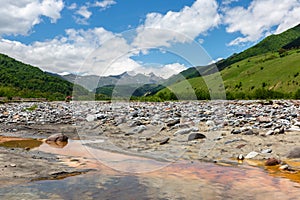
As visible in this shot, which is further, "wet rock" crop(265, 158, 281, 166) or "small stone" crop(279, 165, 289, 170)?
"wet rock" crop(265, 158, 281, 166)

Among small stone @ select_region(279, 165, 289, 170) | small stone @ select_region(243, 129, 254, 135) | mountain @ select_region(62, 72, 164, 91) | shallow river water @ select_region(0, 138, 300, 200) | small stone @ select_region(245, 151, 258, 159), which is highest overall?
mountain @ select_region(62, 72, 164, 91)

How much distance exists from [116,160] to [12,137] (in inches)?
317

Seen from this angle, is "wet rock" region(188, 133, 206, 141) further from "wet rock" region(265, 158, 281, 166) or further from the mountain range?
"wet rock" region(265, 158, 281, 166)

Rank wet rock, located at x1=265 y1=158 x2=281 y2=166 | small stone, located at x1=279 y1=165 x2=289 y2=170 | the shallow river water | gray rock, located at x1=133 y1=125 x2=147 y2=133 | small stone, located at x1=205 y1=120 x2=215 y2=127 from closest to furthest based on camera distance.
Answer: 1. the shallow river water
2. small stone, located at x1=279 y1=165 x2=289 y2=170
3. wet rock, located at x1=265 y1=158 x2=281 y2=166
4. gray rock, located at x1=133 y1=125 x2=147 y2=133
5. small stone, located at x1=205 y1=120 x2=215 y2=127

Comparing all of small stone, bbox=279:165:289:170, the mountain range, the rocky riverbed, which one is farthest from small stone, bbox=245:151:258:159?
the mountain range

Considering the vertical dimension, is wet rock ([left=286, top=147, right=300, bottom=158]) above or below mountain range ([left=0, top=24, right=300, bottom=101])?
below

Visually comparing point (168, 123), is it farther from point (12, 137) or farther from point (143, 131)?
point (12, 137)

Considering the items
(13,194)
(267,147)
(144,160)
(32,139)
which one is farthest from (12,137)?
(267,147)

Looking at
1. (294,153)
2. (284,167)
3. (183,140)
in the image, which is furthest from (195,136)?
(284,167)

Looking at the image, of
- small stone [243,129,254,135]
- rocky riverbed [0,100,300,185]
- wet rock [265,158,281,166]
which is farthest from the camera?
small stone [243,129,254,135]

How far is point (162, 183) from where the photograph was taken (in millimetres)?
7117

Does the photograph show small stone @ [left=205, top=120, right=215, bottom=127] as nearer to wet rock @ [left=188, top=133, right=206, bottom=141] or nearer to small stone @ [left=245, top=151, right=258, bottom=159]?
wet rock @ [left=188, top=133, right=206, bottom=141]

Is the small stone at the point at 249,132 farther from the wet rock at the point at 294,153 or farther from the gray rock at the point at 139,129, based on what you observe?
the gray rock at the point at 139,129

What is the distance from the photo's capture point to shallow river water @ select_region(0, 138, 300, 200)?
20.4 feet
